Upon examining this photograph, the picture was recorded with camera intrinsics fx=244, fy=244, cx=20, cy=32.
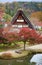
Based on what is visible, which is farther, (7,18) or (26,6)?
(26,6)

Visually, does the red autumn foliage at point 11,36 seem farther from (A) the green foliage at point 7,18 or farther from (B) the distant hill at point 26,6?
(B) the distant hill at point 26,6

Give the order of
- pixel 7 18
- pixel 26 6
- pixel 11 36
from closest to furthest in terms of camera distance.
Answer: pixel 11 36
pixel 7 18
pixel 26 6

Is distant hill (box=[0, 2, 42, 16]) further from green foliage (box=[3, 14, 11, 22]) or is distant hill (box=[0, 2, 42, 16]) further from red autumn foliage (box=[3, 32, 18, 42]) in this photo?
red autumn foliage (box=[3, 32, 18, 42])

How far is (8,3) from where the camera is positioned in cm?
2311

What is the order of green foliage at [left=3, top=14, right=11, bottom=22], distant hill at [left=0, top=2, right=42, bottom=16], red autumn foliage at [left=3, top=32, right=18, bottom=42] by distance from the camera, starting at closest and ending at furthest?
red autumn foliage at [left=3, top=32, right=18, bottom=42]
green foliage at [left=3, top=14, right=11, bottom=22]
distant hill at [left=0, top=2, right=42, bottom=16]

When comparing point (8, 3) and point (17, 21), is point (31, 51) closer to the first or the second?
point (17, 21)

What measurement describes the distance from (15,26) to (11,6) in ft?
16.6

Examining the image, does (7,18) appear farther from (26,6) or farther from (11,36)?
(11,36)

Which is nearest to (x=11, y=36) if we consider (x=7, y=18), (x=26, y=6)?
(x=7, y=18)

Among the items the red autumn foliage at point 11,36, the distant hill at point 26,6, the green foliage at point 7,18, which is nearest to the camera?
the red autumn foliage at point 11,36

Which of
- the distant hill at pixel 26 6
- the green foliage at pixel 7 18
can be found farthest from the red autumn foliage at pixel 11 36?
the distant hill at pixel 26 6

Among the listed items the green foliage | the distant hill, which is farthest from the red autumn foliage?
the distant hill

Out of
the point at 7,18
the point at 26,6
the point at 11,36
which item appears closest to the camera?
the point at 11,36

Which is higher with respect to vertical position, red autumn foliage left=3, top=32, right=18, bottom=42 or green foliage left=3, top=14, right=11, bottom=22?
red autumn foliage left=3, top=32, right=18, bottom=42
